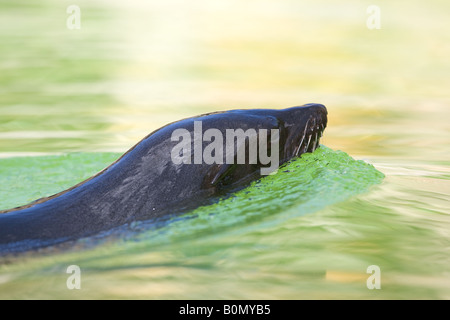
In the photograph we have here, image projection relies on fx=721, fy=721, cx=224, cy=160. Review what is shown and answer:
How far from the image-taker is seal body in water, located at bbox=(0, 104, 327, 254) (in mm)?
4242

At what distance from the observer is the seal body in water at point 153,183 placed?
424cm

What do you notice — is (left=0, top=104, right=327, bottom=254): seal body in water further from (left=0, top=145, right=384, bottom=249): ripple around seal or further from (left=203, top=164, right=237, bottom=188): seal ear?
(left=0, top=145, right=384, bottom=249): ripple around seal

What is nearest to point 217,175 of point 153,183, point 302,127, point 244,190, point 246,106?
point 244,190

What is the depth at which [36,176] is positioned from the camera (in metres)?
6.25

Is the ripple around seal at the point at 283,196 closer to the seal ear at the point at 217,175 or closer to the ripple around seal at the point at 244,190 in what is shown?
the ripple around seal at the point at 244,190

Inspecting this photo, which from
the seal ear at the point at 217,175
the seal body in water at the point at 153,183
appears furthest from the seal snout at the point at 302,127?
the seal ear at the point at 217,175

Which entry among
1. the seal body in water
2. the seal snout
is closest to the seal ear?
the seal body in water

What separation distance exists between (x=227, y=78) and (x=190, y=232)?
5.79m

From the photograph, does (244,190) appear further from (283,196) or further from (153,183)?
(153,183)

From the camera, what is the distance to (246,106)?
8609 millimetres

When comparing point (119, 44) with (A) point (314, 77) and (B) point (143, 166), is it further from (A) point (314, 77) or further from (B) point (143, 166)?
(B) point (143, 166)

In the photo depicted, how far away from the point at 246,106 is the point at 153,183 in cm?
418
